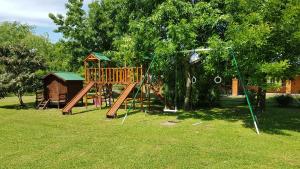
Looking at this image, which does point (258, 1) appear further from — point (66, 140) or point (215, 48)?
point (66, 140)

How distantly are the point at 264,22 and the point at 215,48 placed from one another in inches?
95.6

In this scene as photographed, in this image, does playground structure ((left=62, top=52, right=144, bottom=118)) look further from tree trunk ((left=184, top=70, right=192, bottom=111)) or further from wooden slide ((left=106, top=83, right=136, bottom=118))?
tree trunk ((left=184, top=70, right=192, bottom=111))

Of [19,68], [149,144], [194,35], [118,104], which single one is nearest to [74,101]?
[118,104]

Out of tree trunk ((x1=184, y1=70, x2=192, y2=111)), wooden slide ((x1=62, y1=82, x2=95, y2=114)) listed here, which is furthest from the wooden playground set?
tree trunk ((x1=184, y1=70, x2=192, y2=111))

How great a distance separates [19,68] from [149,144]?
16152 mm

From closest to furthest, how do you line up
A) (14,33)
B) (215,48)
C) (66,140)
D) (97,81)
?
(66,140), (215,48), (97,81), (14,33)

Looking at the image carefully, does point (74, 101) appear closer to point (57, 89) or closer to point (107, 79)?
point (107, 79)

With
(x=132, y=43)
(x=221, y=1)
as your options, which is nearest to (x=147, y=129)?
(x=132, y=43)

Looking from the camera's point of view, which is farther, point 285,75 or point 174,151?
point 285,75

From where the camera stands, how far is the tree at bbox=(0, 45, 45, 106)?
73.8ft

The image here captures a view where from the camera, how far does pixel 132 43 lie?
1762 cm

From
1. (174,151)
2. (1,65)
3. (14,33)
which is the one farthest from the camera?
(14,33)

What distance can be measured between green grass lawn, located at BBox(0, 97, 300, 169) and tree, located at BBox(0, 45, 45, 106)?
716cm

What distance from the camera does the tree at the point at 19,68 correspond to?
2250 cm
